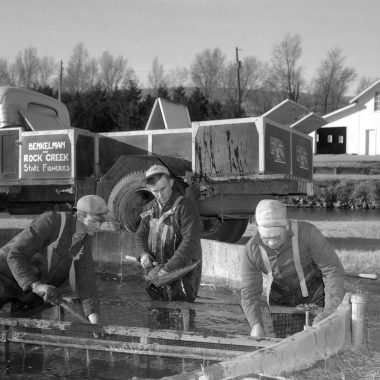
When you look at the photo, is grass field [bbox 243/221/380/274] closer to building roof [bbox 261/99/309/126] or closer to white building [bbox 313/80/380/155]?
building roof [bbox 261/99/309/126]

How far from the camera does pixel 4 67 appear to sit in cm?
7956

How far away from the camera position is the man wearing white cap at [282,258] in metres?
4.53

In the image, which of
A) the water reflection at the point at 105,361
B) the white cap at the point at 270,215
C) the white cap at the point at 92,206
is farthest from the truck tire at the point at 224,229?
the white cap at the point at 270,215

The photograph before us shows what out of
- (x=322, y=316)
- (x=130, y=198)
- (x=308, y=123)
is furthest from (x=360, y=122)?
(x=322, y=316)

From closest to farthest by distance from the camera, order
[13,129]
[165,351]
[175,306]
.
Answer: [165,351], [175,306], [13,129]

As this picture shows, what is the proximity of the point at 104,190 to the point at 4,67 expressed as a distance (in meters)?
73.8

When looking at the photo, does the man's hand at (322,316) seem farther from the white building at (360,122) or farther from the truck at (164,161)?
the white building at (360,122)

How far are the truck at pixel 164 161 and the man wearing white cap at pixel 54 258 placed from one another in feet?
12.7

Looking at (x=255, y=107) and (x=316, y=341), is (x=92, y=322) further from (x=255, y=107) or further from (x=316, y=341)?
(x=255, y=107)

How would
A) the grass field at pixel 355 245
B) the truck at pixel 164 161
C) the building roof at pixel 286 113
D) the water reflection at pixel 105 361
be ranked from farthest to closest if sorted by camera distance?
1. the building roof at pixel 286 113
2. the truck at pixel 164 161
3. the grass field at pixel 355 245
4. the water reflection at pixel 105 361

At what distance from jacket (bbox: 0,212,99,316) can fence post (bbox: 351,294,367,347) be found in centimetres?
213

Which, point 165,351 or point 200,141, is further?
point 200,141

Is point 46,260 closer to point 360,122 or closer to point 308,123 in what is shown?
point 308,123

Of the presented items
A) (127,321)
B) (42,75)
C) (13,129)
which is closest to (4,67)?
(42,75)
